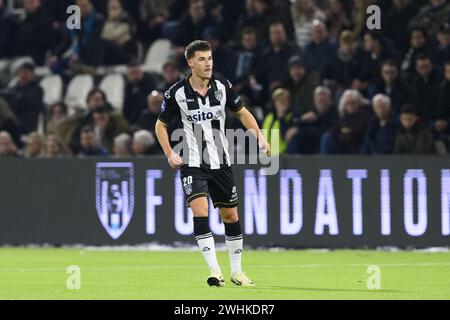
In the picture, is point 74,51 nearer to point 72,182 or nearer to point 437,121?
point 72,182

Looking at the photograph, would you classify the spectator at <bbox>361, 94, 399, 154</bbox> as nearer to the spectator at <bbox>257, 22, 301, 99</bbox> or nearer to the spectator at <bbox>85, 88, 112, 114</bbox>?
the spectator at <bbox>257, 22, 301, 99</bbox>

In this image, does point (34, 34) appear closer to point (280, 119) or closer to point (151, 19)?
point (151, 19)

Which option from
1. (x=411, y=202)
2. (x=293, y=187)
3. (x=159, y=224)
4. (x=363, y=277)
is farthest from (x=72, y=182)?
(x=363, y=277)

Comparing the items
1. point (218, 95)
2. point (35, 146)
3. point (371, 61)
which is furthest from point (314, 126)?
point (218, 95)

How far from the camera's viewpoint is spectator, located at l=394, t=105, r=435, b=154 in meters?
Result: 17.4

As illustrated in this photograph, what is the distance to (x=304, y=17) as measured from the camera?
21.0 m

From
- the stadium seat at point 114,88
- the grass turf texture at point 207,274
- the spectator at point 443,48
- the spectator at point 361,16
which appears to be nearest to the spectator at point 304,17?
the spectator at point 361,16

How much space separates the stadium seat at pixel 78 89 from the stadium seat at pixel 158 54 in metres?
1.04

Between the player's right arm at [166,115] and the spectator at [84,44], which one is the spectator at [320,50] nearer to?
the spectator at [84,44]

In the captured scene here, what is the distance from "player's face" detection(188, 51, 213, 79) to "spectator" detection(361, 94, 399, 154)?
6.46 m

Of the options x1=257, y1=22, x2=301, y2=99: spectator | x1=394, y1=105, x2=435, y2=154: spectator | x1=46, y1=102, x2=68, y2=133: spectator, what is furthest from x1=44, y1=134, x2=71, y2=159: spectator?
x1=394, y1=105, x2=435, y2=154: spectator

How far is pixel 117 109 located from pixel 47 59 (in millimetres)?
2345

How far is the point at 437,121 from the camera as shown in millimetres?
18000

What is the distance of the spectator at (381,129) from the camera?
1770cm
